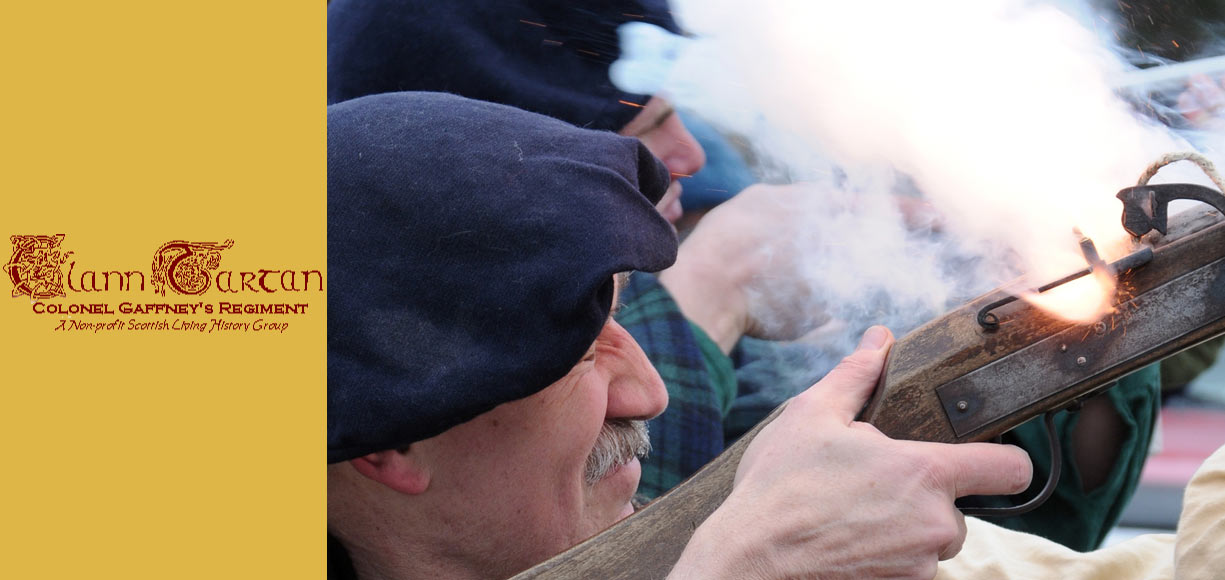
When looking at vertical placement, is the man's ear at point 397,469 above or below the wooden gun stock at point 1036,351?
below

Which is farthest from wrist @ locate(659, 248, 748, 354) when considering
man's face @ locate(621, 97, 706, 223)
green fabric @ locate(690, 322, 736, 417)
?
man's face @ locate(621, 97, 706, 223)

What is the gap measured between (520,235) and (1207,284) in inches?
33.3

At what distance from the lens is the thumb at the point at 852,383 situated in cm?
138

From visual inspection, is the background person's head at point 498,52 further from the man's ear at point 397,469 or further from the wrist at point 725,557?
the wrist at point 725,557

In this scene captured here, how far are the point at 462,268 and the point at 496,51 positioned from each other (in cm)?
96

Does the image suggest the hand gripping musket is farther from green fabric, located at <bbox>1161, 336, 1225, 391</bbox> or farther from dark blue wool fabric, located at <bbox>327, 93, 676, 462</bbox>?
green fabric, located at <bbox>1161, 336, 1225, 391</bbox>

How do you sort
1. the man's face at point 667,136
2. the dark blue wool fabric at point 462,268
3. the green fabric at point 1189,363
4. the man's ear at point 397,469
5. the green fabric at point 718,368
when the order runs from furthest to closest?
the green fabric at point 1189,363 < the green fabric at point 718,368 < the man's face at point 667,136 < the man's ear at point 397,469 < the dark blue wool fabric at point 462,268

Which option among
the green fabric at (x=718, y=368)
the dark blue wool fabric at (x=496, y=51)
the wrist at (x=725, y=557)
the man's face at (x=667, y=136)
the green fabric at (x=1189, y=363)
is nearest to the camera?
the wrist at (x=725, y=557)

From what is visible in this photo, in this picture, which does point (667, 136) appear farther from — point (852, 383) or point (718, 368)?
point (852, 383)

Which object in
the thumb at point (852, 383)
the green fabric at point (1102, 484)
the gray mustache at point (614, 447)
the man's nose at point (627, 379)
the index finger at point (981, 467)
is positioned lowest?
the green fabric at point (1102, 484)

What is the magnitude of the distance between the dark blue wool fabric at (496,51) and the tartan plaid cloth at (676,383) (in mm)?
460

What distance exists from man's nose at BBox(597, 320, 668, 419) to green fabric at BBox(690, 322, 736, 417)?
31.4 inches

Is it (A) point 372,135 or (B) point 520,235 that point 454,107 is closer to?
(A) point 372,135
